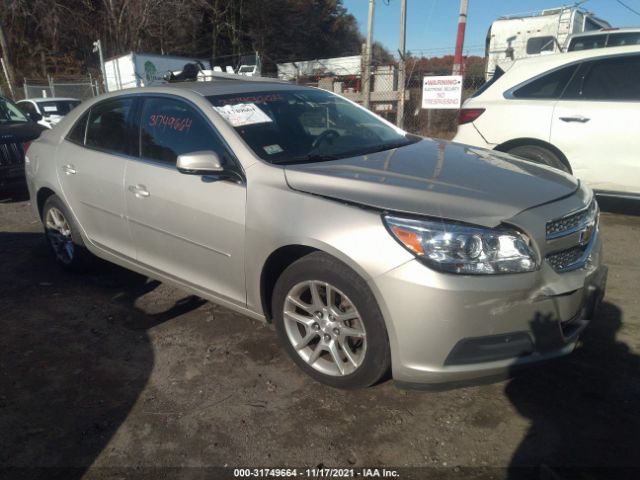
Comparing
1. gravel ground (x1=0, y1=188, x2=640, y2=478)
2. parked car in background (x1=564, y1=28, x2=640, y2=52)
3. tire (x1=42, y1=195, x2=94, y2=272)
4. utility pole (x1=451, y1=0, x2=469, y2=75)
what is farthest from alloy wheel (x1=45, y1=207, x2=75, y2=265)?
utility pole (x1=451, y1=0, x2=469, y2=75)

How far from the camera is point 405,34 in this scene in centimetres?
1412

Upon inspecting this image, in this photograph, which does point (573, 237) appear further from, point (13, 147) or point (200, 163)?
point (13, 147)

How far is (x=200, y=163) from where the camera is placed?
9.36ft

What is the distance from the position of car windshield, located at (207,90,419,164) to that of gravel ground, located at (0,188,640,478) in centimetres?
124

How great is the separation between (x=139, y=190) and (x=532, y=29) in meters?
17.9

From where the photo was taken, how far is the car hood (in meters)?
2.39

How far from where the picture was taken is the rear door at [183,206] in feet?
9.79

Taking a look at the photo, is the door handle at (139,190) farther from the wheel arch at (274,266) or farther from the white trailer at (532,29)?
the white trailer at (532,29)

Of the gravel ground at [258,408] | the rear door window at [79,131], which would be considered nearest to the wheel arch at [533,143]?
the gravel ground at [258,408]

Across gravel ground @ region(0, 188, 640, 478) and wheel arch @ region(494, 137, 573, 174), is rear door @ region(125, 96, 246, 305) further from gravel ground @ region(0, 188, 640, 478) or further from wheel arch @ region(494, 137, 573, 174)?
wheel arch @ region(494, 137, 573, 174)

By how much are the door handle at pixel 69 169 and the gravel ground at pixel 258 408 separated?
1.18 meters

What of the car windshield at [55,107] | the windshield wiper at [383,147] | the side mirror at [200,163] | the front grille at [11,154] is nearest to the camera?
the side mirror at [200,163]

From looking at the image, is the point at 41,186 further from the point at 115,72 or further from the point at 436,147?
the point at 115,72

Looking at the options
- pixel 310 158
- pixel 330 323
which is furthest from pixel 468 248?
pixel 310 158
